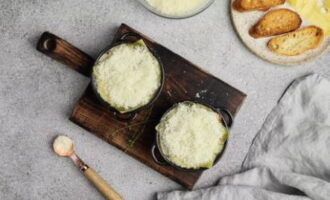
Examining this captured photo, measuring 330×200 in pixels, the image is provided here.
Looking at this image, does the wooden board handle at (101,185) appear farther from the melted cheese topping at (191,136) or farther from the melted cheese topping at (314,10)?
the melted cheese topping at (314,10)

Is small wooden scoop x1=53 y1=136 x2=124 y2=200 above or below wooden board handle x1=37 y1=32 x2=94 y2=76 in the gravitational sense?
below

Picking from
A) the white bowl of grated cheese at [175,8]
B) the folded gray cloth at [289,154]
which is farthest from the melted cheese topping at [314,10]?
the white bowl of grated cheese at [175,8]

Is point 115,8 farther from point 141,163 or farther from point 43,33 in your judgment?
point 141,163

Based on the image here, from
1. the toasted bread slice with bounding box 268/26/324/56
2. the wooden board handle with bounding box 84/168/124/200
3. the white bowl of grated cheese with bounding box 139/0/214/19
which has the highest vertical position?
the toasted bread slice with bounding box 268/26/324/56

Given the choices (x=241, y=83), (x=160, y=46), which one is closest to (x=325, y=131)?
(x=241, y=83)

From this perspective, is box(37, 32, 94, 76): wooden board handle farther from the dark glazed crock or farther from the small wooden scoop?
the small wooden scoop

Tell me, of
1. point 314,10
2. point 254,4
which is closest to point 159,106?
point 254,4

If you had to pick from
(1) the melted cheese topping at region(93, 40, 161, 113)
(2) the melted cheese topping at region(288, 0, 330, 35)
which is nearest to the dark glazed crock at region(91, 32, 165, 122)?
(1) the melted cheese topping at region(93, 40, 161, 113)

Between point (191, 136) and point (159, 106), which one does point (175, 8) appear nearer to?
point (159, 106)
